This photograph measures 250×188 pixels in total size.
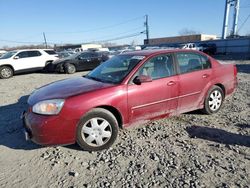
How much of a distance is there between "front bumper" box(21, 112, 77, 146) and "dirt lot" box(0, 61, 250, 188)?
0.30 m

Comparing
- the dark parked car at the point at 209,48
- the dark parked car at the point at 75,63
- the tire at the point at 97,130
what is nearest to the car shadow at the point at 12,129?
the tire at the point at 97,130

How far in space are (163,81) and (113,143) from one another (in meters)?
1.44

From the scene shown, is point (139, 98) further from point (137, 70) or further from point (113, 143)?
point (113, 143)

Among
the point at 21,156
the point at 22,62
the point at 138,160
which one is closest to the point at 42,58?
the point at 22,62

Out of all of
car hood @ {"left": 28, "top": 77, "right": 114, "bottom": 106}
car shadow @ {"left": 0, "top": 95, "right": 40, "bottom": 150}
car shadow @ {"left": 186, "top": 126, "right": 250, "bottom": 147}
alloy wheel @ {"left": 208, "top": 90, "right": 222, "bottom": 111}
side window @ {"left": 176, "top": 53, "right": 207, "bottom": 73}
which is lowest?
car shadow @ {"left": 186, "top": 126, "right": 250, "bottom": 147}

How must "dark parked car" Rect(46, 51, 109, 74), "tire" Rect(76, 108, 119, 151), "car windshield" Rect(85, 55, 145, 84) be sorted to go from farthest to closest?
1. "dark parked car" Rect(46, 51, 109, 74)
2. "car windshield" Rect(85, 55, 145, 84)
3. "tire" Rect(76, 108, 119, 151)

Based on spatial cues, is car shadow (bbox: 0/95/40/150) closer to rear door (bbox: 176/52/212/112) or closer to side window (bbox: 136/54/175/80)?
side window (bbox: 136/54/175/80)

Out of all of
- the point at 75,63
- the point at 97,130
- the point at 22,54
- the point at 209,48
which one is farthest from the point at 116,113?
the point at 209,48

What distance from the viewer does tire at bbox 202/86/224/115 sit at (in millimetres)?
4930

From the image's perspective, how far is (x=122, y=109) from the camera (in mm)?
3789

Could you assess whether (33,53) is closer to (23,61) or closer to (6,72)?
(23,61)

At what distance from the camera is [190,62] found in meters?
4.72

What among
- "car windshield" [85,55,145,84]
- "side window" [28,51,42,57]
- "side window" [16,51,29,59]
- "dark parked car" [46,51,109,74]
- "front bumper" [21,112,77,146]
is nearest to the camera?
"front bumper" [21,112,77,146]

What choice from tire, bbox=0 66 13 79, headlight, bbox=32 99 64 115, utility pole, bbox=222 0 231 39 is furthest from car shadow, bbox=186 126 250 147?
utility pole, bbox=222 0 231 39
